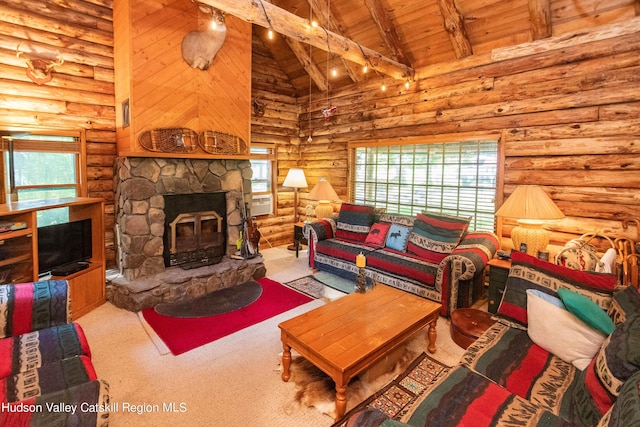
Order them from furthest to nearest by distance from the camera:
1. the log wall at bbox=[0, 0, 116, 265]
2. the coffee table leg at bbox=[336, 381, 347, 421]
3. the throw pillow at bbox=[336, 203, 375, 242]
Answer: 1. the throw pillow at bbox=[336, 203, 375, 242]
2. the log wall at bbox=[0, 0, 116, 265]
3. the coffee table leg at bbox=[336, 381, 347, 421]

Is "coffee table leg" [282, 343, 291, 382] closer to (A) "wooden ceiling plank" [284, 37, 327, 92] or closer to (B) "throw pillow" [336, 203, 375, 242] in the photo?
(B) "throw pillow" [336, 203, 375, 242]

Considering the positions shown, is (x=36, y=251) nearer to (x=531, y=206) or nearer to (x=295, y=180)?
(x=295, y=180)

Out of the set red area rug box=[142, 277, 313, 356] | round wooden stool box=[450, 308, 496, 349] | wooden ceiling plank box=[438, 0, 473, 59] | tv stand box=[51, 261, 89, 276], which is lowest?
red area rug box=[142, 277, 313, 356]

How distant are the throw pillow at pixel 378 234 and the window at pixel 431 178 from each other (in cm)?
70

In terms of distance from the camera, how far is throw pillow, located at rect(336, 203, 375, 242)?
4566 mm

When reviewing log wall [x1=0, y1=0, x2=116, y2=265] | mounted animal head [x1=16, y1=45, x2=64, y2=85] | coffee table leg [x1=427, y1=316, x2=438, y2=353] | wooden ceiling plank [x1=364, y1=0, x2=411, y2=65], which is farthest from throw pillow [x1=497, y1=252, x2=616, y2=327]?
mounted animal head [x1=16, y1=45, x2=64, y2=85]

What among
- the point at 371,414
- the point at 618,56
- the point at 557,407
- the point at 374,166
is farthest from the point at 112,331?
the point at 618,56

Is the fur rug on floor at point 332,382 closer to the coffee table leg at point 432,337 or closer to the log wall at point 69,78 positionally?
the coffee table leg at point 432,337

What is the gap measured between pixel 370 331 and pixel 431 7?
3758 mm

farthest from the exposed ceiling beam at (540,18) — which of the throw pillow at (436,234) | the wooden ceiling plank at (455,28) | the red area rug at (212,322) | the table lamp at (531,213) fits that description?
the red area rug at (212,322)

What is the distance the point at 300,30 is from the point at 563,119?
9.37ft

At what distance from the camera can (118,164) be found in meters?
3.84

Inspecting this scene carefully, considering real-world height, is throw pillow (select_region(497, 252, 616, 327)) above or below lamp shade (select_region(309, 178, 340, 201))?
below

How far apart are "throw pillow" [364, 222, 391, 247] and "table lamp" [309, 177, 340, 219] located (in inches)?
37.1
